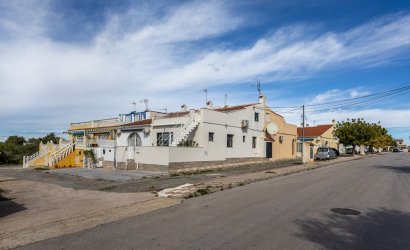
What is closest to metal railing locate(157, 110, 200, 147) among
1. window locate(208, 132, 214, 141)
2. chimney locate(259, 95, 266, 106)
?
window locate(208, 132, 214, 141)

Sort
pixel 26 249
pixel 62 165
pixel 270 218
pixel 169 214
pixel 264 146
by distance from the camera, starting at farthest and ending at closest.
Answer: pixel 264 146, pixel 62 165, pixel 169 214, pixel 270 218, pixel 26 249

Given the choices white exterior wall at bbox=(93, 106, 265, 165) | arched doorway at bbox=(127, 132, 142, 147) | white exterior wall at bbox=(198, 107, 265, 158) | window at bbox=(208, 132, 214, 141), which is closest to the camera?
white exterior wall at bbox=(93, 106, 265, 165)

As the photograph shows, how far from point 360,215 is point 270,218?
256cm

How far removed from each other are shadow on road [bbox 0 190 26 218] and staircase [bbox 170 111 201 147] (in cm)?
1338

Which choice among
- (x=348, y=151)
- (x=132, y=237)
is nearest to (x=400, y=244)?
(x=132, y=237)

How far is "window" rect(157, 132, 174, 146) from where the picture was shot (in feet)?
87.1

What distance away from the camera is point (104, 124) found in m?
41.8

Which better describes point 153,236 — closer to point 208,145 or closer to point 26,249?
point 26,249

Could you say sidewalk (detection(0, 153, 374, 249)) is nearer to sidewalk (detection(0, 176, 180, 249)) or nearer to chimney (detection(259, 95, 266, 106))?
sidewalk (detection(0, 176, 180, 249))

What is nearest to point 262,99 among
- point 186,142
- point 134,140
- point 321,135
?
point 186,142

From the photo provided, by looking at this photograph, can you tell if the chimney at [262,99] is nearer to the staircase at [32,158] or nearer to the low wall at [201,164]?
the low wall at [201,164]

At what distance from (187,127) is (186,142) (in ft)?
3.86

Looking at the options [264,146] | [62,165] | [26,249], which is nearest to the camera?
[26,249]

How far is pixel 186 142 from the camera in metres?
24.5
